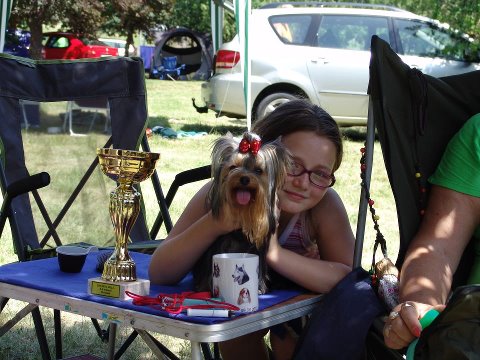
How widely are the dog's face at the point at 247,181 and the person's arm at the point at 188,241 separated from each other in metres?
0.06

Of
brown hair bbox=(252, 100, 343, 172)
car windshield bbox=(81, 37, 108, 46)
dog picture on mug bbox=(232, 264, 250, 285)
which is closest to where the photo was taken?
dog picture on mug bbox=(232, 264, 250, 285)

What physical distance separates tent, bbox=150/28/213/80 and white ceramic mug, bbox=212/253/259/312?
2252 cm

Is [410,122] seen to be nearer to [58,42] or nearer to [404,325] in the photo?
[404,325]

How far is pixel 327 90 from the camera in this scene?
32.2 ft

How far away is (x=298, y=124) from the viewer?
2.14 metres

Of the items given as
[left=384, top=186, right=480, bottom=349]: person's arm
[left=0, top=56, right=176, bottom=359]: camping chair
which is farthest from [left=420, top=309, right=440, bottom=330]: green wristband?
Answer: [left=0, top=56, right=176, bottom=359]: camping chair

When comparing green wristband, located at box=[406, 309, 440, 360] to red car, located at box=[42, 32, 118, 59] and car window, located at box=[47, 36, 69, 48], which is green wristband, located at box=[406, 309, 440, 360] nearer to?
red car, located at box=[42, 32, 118, 59]

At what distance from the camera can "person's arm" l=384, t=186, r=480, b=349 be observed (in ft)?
6.67

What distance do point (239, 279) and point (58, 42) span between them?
665 inches

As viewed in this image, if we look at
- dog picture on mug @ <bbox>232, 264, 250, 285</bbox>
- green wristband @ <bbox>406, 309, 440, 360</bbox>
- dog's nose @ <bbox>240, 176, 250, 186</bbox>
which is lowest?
green wristband @ <bbox>406, 309, 440, 360</bbox>

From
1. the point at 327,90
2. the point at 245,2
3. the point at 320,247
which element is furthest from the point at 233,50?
the point at 320,247

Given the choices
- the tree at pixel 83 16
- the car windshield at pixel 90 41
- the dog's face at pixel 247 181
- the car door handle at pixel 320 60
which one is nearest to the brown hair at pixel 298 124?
the dog's face at pixel 247 181

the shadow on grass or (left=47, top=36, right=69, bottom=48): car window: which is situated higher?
(left=47, top=36, right=69, bottom=48): car window

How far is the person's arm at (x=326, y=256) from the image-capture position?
200cm
